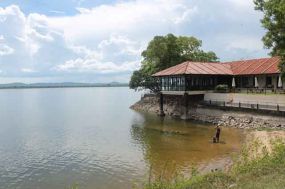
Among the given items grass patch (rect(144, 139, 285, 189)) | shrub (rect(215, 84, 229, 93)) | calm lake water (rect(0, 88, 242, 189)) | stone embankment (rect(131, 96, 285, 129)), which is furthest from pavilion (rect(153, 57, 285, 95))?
grass patch (rect(144, 139, 285, 189))

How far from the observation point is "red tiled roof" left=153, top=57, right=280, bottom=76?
54.7 metres

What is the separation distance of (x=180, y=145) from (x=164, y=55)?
123 feet

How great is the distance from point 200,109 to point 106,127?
14.2m

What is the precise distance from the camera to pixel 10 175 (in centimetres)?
2583

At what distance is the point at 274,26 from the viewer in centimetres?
3828

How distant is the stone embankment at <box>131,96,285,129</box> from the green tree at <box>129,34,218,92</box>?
770 cm

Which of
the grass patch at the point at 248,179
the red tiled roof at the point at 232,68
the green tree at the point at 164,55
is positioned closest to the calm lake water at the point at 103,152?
the grass patch at the point at 248,179

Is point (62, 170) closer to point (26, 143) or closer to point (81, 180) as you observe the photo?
point (81, 180)

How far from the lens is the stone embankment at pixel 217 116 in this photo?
1641 inches

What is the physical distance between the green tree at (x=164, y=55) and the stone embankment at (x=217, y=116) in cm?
770

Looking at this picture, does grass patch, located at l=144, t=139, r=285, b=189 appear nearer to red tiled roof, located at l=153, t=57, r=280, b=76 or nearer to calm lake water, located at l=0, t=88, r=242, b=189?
calm lake water, located at l=0, t=88, r=242, b=189

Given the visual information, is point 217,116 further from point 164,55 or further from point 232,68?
point 164,55

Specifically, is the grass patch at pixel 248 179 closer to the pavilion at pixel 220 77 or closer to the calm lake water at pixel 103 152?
the calm lake water at pixel 103 152

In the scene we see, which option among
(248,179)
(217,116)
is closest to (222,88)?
(217,116)
